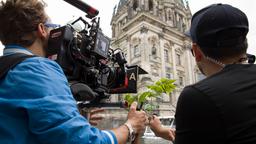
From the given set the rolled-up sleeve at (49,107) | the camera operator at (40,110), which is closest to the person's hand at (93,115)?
the camera operator at (40,110)

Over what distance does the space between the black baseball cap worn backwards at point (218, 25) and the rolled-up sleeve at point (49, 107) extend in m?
0.83

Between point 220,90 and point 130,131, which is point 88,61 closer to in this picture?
point 130,131

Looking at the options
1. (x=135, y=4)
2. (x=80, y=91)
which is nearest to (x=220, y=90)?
(x=80, y=91)

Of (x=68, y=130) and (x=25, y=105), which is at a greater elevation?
(x=25, y=105)

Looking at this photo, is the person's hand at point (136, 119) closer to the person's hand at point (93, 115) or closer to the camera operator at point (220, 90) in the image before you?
the camera operator at point (220, 90)

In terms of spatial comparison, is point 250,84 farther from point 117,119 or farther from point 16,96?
point 117,119

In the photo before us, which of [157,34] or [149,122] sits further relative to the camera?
[157,34]

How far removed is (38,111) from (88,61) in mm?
1093

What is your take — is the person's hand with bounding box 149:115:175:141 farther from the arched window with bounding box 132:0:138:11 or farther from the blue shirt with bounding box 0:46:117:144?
the arched window with bounding box 132:0:138:11

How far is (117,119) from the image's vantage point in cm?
2495

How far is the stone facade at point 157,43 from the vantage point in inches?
1353

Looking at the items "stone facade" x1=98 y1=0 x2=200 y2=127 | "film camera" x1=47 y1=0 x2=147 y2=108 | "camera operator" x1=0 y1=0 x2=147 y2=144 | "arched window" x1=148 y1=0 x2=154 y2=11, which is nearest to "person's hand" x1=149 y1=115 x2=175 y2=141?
"film camera" x1=47 y1=0 x2=147 y2=108

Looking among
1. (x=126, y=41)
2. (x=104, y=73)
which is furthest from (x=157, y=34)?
(x=104, y=73)

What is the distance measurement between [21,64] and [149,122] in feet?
3.66
